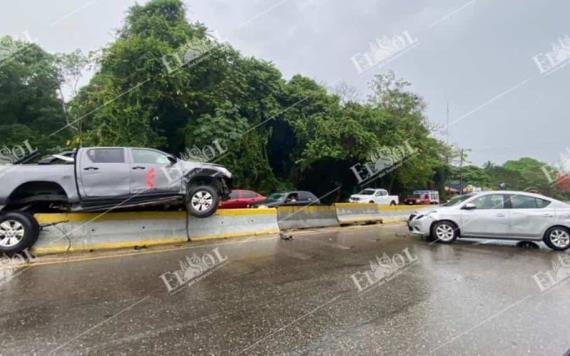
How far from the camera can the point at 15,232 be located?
22.7ft

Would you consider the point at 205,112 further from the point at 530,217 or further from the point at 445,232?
the point at 530,217

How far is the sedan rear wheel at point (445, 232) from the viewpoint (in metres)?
9.56

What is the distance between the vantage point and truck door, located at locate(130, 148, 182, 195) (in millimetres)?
8000

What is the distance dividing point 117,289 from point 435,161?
112 ft

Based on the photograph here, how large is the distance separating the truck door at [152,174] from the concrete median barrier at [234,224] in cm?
146

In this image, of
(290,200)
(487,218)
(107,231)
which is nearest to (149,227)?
(107,231)

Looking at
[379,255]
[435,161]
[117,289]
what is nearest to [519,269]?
[379,255]

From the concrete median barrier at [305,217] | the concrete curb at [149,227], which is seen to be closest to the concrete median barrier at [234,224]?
the concrete curb at [149,227]

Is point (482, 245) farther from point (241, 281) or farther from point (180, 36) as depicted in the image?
point (180, 36)

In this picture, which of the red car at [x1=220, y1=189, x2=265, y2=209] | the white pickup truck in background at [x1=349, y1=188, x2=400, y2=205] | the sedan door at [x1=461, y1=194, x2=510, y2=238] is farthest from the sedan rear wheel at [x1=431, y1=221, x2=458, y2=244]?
the white pickup truck in background at [x1=349, y1=188, x2=400, y2=205]

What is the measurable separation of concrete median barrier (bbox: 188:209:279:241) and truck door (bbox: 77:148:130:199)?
2152 millimetres

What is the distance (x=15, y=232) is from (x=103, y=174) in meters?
1.95

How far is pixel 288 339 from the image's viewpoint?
3498 millimetres

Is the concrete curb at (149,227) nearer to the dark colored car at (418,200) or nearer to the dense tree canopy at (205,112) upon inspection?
the dense tree canopy at (205,112)
